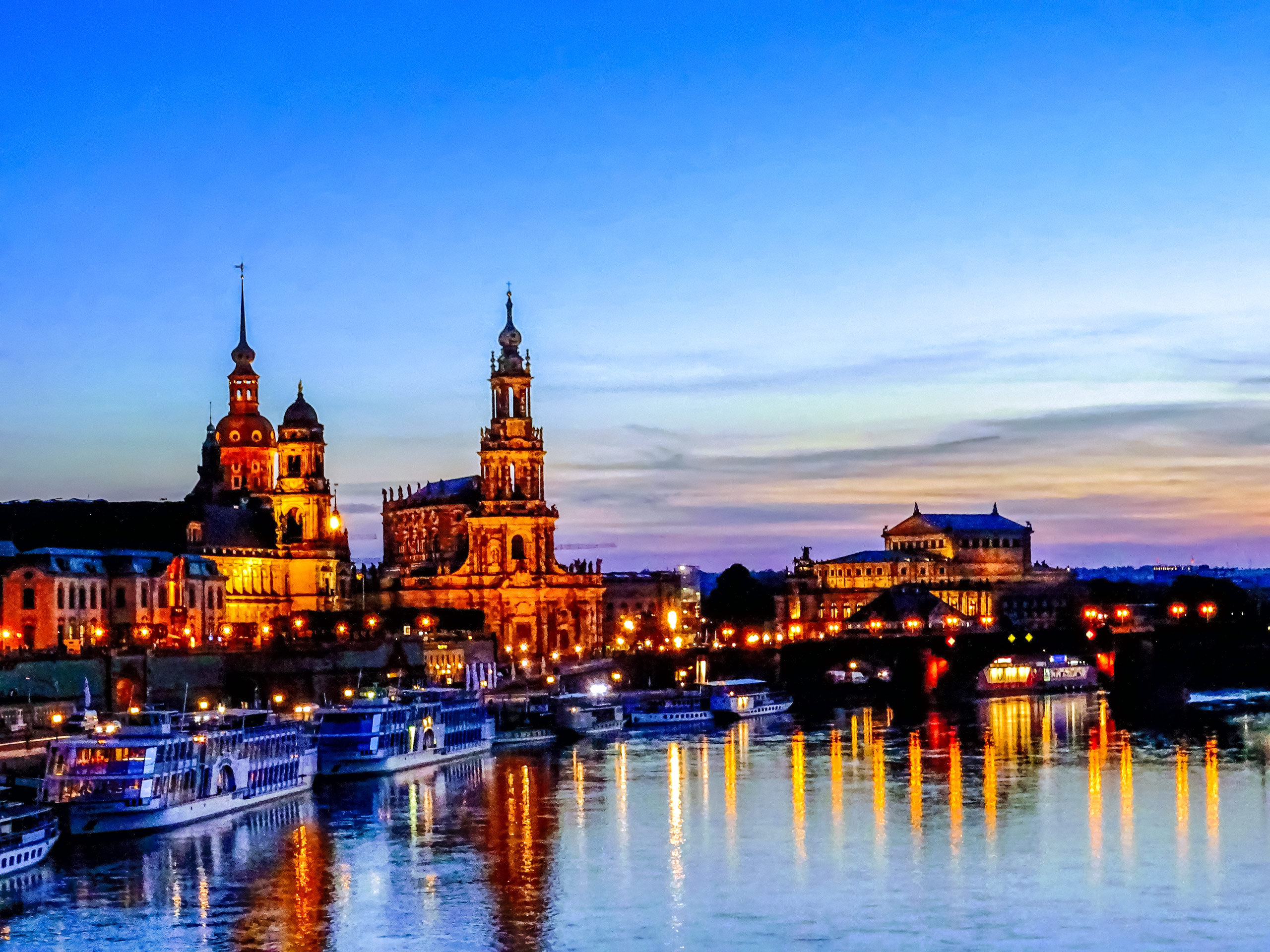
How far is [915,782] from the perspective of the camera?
83.4m

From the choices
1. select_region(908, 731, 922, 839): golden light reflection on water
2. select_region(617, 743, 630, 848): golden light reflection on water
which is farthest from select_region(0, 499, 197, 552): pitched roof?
select_region(908, 731, 922, 839): golden light reflection on water

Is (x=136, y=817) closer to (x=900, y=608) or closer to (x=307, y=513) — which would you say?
(x=307, y=513)

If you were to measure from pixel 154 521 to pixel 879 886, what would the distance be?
83.0 meters

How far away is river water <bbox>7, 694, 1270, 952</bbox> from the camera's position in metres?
53.6

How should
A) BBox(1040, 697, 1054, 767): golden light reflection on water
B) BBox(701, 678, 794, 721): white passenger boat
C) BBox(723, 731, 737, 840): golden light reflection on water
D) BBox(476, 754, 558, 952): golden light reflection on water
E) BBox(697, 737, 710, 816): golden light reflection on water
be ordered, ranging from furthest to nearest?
BBox(701, 678, 794, 721): white passenger boat, BBox(1040, 697, 1054, 767): golden light reflection on water, BBox(697, 737, 710, 816): golden light reflection on water, BBox(723, 731, 737, 840): golden light reflection on water, BBox(476, 754, 558, 952): golden light reflection on water

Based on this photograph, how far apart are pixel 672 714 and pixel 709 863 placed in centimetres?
5781

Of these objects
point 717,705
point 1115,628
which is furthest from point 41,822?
point 1115,628

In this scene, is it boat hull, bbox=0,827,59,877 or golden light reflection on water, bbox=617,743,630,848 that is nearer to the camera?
boat hull, bbox=0,827,59,877

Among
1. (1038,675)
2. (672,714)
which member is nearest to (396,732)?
(672,714)

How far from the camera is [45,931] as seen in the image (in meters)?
53.5

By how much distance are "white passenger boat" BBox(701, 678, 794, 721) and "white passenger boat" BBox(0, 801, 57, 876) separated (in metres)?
61.4

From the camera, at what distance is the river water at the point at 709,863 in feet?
176

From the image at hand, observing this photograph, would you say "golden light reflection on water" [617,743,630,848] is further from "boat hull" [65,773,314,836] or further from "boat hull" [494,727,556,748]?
"boat hull" [65,773,314,836]

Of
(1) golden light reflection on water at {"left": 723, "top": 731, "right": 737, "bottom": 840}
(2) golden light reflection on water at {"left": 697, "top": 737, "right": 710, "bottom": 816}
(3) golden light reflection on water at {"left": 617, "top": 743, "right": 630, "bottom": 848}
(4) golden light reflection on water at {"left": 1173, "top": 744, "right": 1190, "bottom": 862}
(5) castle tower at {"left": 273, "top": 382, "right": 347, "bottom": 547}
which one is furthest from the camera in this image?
(5) castle tower at {"left": 273, "top": 382, "right": 347, "bottom": 547}
